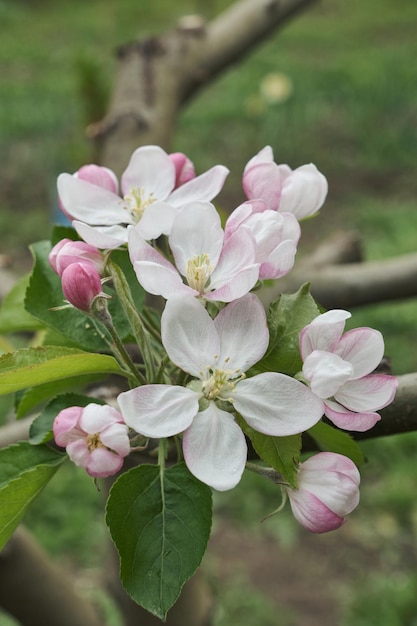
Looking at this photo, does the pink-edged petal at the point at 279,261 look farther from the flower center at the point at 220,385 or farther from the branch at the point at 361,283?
the branch at the point at 361,283

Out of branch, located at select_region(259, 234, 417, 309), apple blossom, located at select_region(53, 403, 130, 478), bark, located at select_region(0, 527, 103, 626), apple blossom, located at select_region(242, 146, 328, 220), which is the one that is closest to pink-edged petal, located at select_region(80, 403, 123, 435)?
apple blossom, located at select_region(53, 403, 130, 478)

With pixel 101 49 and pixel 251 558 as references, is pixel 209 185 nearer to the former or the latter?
pixel 251 558

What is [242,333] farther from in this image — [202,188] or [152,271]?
[202,188]

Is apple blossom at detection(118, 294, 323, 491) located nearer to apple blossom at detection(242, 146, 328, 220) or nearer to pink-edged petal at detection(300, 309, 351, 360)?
pink-edged petal at detection(300, 309, 351, 360)

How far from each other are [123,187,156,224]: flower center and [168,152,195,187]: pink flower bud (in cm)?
4

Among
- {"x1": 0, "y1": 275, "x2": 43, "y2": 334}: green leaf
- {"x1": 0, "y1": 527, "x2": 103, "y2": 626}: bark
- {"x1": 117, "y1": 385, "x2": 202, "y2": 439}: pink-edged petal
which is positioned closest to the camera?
{"x1": 117, "y1": 385, "x2": 202, "y2": 439}: pink-edged petal

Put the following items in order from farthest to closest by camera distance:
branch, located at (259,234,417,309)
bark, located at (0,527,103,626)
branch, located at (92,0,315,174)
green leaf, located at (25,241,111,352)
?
branch, located at (92,0,315,174), branch, located at (259,234,417,309), bark, located at (0,527,103,626), green leaf, located at (25,241,111,352)

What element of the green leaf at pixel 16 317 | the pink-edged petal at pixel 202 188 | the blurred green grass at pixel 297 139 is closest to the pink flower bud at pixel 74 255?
the pink-edged petal at pixel 202 188

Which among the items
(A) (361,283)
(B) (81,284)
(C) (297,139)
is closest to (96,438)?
(B) (81,284)

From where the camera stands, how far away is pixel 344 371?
0.58 metres

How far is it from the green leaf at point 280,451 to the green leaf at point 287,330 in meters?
0.05

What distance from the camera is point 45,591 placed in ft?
4.52

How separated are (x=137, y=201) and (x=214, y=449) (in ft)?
0.92

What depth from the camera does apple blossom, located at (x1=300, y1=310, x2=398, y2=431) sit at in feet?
1.92
